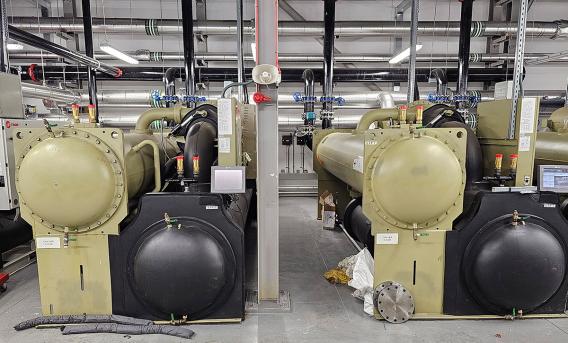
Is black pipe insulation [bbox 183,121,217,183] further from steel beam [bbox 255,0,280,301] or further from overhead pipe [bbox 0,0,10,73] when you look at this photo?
overhead pipe [bbox 0,0,10,73]

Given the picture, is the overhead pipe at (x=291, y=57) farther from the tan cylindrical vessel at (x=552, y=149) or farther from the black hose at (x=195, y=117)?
the black hose at (x=195, y=117)

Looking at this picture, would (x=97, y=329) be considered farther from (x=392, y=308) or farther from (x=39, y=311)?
(x=392, y=308)

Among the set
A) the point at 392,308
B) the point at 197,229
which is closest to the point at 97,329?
the point at 197,229

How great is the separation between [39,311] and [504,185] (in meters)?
3.45

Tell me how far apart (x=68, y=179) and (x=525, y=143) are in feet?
9.56

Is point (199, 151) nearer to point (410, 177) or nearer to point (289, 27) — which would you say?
point (410, 177)

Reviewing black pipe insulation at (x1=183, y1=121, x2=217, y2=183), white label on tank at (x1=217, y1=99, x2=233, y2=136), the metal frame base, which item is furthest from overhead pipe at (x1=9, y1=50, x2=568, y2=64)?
the metal frame base

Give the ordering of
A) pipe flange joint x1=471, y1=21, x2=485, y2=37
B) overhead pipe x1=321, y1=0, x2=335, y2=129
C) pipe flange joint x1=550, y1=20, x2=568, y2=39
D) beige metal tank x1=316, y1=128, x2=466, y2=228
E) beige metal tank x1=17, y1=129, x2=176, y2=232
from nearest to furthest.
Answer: beige metal tank x1=17, y1=129, x2=176, y2=232
beige metal tank x1=316, y1=128, x2=466, y2=228
overhead pipe x1=321, y1=0, x2=335, y2=129
pipe flange joint x1=471, y1=21, x2=485, y2=37
pipe flange joint x1=550, y1=20, x2=568, y2=39

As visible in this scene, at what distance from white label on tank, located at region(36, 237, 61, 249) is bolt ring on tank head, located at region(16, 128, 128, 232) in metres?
0.08

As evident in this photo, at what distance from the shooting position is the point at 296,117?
6277mm

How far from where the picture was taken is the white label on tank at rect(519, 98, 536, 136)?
2.18m

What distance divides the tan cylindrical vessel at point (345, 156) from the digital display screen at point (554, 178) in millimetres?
1170

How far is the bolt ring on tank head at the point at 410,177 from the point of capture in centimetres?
203

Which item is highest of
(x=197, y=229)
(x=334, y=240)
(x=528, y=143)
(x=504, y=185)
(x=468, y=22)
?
(x=468, y=22)
